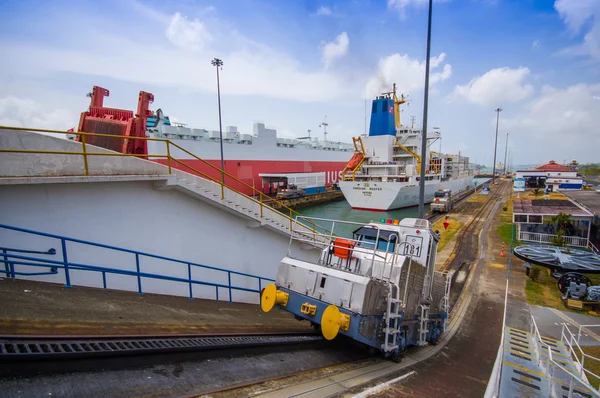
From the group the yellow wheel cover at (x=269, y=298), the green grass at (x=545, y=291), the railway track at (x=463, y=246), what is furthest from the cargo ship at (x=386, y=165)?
the yellow wheel cover at (x=269, y=298)

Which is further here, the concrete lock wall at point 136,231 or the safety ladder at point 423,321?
the safety ladder at point 423,321

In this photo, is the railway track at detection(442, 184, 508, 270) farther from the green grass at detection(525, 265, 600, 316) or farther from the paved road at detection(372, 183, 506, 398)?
the green grass at detection(525, 265, 600, 316)

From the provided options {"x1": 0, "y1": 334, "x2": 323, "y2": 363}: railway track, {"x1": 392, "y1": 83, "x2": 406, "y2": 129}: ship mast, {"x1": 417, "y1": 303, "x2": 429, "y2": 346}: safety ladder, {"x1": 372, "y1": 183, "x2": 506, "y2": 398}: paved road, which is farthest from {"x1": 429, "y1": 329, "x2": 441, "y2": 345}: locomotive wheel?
{"x1": 392, "y1": 83, "x2": 406, "y2": 129}: ship mast

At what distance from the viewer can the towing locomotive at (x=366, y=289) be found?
544 centimetres

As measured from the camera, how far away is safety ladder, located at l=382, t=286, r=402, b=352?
5.77 metres

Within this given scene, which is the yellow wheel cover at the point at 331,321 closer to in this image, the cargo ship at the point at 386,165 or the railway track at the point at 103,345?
the railway track at the point at 103,345

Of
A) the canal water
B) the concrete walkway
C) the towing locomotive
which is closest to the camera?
the concrete walkway

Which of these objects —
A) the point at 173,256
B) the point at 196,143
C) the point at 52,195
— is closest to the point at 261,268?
the point at 173,256

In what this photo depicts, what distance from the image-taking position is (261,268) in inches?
400

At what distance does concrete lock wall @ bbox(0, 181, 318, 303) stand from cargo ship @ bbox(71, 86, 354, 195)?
12.7ft

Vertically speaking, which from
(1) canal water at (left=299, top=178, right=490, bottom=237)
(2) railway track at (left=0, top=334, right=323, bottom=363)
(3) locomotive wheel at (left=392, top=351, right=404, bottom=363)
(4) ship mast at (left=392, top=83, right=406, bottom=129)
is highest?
(4) ship mast at (left=392, top=83, right=406, bottom=129)

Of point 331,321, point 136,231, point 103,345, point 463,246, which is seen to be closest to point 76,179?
point 136,231

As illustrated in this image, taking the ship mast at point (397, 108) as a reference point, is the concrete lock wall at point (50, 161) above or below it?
below

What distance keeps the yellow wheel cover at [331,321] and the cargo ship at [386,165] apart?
33237mm
